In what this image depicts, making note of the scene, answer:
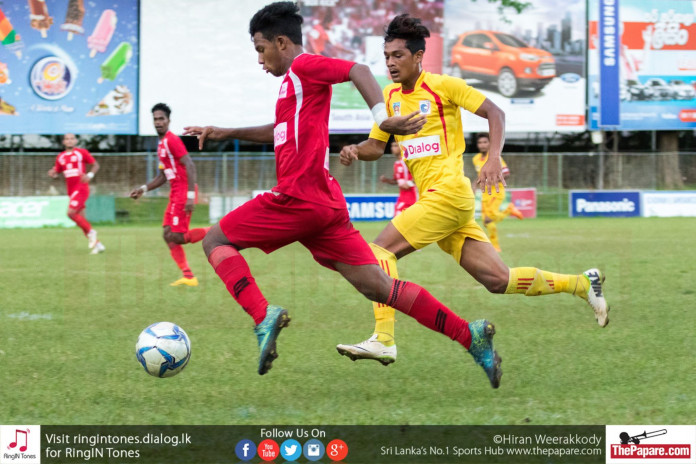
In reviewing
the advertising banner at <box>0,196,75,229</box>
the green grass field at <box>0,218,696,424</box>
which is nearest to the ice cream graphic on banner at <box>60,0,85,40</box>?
the advertising banner at <box>0,196,75,229</box>

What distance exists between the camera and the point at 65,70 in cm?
3095

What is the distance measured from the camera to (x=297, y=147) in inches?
196

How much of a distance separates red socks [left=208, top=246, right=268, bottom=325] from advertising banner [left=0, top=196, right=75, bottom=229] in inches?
844

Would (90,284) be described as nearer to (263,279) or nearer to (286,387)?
(263,279)

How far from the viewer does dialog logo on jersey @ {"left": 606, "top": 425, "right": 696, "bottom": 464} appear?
12.4 feet

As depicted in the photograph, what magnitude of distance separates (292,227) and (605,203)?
26.0m

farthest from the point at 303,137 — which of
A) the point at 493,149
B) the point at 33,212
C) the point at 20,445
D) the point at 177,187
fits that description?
the point at 33,212

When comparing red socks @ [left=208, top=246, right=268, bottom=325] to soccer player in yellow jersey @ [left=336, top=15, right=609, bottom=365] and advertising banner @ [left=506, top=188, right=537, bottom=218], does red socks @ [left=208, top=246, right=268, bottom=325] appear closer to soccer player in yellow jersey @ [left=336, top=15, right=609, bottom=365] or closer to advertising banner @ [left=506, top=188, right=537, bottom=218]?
soccer player in yellow jersey @ [left=336, top=15, right=609, bottom=365]

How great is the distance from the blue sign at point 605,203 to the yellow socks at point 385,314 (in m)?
24.7

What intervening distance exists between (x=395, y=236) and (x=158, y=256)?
9794mm

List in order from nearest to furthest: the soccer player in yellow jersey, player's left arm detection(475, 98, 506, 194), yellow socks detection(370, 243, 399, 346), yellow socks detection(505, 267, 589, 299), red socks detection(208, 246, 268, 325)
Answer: red socks detection(208, 246, 268, 325)
player's left arm detection(475, 98, 506, 194)
yellow socks detection(370, 243, 399, 346)
the soccer player in yellow jersey
yellow socks detection(505, 267, 589, 299)

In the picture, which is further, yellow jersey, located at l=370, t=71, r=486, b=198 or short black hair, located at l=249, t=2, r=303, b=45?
yellow jersey, located at l=370, t=71, r=486, b=198

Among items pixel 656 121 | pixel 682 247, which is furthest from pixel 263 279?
pixel 656 121

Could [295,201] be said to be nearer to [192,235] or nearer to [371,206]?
[192,235]
